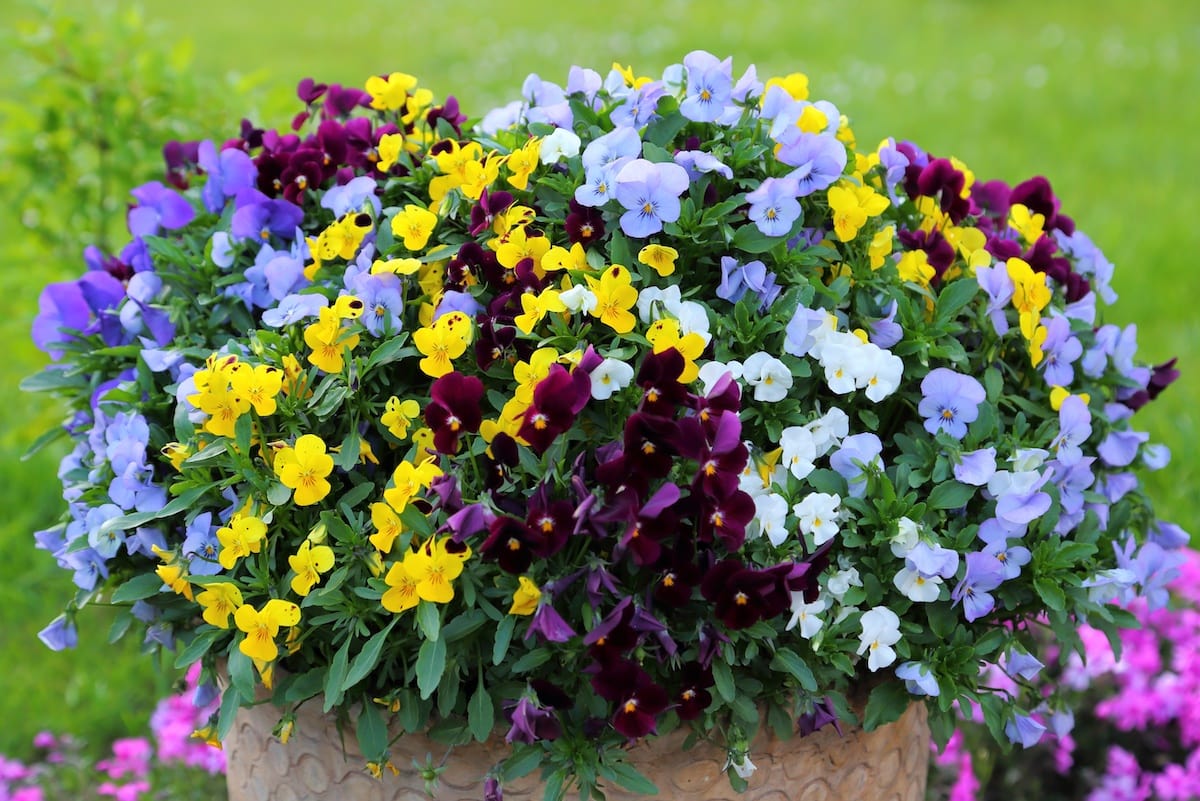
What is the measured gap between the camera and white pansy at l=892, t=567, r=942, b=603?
155 centimetres

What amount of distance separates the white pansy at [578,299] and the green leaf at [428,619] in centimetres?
39

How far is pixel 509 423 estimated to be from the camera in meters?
1.49

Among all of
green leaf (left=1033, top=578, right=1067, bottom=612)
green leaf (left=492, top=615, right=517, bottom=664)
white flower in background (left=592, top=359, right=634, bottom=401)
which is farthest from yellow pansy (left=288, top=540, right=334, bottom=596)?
green leaf (left=1033, top=578, right=1067, bottom=612)

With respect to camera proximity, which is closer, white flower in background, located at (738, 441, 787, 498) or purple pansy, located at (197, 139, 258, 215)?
white flower in background, located at (738, 441, 787, 498)

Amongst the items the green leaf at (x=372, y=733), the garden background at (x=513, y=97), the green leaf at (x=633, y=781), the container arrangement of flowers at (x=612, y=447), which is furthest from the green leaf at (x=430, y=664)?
the garden background at (x=513, y=97)

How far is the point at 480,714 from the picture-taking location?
1468 millimetres

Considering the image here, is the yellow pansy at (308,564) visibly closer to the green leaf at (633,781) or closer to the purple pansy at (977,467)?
the green leaf at (633,781)

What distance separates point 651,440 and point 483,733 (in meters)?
0.41

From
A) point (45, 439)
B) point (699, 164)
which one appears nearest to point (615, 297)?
point (699, 164)

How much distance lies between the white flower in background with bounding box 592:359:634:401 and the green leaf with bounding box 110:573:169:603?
0.66 meters

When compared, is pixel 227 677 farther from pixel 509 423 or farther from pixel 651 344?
pixel 651 344

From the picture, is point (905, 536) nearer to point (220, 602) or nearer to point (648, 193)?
point (648, 193)

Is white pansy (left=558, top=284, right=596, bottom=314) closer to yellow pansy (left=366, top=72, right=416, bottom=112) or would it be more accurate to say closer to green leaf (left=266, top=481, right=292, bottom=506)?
green leaf (left=266, top=481, right=292, bottom=506)

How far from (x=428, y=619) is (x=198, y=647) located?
0.34 metres
